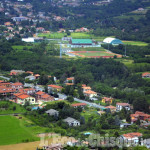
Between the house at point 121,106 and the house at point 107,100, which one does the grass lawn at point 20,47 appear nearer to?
the house at point 107,100

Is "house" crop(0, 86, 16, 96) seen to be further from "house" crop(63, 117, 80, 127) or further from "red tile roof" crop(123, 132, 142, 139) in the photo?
"red tile roof" crop(123, 132, 142, 139)

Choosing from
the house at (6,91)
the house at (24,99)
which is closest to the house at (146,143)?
the house at (24,99)

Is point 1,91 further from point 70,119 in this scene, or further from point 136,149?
point 136,149

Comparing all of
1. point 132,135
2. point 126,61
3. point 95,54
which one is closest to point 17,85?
point 132,135

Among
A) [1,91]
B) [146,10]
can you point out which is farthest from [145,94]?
[146,10]

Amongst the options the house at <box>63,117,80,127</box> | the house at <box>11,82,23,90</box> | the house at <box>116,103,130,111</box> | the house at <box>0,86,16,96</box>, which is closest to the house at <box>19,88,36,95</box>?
the house at <box>0,86,16,96</box>
